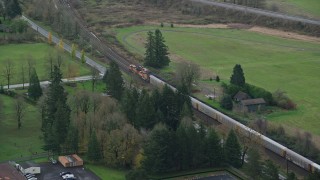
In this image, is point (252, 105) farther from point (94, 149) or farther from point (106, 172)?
point (106, 172)

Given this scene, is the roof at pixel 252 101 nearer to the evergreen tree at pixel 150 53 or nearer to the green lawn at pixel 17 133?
the evergreen tree at pixel 150 53

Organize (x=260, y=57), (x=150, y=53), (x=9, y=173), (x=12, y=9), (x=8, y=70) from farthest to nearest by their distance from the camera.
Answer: (x=12, y=9) → (x=260, y=57) → (x=150, y=53) → (x=8, y=70) → (x=9, y=173)

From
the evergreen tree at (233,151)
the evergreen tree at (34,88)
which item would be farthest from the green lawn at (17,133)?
the evergreen tree at (233,151)

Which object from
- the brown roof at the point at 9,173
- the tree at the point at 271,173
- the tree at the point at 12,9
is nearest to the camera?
Result: the tree at the point at 271,173

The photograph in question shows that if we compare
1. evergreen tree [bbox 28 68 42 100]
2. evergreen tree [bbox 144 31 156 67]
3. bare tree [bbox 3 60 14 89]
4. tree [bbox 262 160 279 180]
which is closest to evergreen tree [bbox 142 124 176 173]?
tree [bbox 262 160 279 180]

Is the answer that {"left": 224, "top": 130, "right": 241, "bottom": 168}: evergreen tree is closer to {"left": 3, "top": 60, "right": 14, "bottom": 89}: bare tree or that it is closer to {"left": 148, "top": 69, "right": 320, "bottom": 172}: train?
{"left": 148, "top": 69, "right": 320, "bottom": 172}: train

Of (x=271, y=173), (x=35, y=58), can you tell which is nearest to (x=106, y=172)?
(x=271, y=173)
